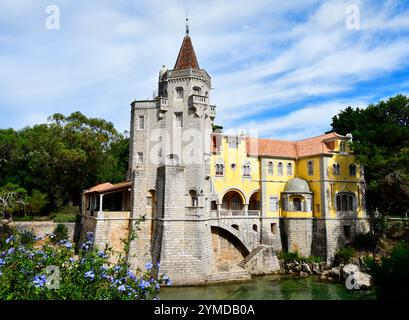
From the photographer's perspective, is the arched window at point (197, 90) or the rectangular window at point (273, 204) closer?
the arched window at point (197, 90)

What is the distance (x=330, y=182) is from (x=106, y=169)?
2614 centimetres

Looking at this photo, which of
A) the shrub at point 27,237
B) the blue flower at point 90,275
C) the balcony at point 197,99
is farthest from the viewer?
the balcony at point 197,99

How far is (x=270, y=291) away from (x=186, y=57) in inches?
844

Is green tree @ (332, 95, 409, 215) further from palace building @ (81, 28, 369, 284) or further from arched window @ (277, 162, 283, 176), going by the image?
arched window @ (277, 162, 283, 176)

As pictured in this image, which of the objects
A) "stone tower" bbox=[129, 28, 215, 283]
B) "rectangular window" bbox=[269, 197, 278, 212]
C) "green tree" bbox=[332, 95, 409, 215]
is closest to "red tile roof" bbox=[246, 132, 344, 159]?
"green tree" bbox=[332, 95, 409, 215]

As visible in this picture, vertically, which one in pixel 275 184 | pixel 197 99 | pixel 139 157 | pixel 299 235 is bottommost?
pixel 299 235

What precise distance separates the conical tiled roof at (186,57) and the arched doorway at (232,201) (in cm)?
1299

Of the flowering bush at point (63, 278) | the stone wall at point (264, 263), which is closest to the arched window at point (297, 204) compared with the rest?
the stone wall at point (264, 263)

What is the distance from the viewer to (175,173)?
25.1 m

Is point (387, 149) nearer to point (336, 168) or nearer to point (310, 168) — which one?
point (336, 168)

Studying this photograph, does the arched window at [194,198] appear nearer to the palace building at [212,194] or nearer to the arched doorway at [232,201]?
the palace building at [212,194]

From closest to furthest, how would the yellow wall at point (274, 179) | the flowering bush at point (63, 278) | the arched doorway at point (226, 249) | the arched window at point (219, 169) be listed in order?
1. the flowering bush at point (63, 278)
2. the arched doorway at point (226, 249)
3. the arched window at point (219, 169)
4. the yellow wall at point (274, 179)

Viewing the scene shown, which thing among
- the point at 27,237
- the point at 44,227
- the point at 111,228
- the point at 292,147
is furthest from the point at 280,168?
the point at 27,237

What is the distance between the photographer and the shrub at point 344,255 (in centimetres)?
2819
